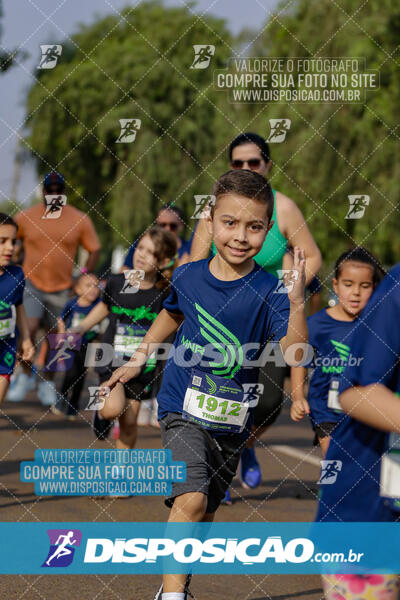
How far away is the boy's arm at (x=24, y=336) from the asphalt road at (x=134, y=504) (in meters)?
0.84

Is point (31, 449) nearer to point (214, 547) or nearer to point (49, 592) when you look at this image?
point (49, 592)

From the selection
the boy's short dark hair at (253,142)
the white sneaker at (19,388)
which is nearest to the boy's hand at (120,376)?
the boy's short dark hair at (253,142)

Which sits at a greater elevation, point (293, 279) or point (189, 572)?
point (293, 279)

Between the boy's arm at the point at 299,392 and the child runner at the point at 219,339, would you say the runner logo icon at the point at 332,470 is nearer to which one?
the child runner at the point at 219,339

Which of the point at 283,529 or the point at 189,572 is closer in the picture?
the point at 189,572

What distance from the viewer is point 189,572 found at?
401 centimetres

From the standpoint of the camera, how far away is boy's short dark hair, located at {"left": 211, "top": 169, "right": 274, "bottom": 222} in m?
4.19

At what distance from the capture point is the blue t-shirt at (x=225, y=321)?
13.5ft

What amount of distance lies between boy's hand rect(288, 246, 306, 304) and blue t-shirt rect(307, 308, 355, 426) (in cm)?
227

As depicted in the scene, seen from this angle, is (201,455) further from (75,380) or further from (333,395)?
(75,380)

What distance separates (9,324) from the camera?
24.7ft

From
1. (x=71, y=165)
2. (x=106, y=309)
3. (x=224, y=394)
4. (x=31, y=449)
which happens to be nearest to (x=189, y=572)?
(x=224, y=394)

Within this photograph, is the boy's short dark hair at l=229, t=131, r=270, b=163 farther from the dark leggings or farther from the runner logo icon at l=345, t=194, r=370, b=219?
the dark leggings

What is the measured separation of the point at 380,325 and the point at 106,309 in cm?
501
